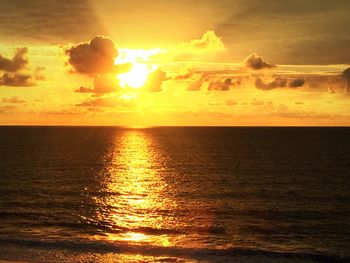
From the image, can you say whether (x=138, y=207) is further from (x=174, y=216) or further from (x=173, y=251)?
(x=173, y=251)

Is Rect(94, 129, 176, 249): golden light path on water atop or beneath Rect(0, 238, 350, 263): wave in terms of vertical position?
atop

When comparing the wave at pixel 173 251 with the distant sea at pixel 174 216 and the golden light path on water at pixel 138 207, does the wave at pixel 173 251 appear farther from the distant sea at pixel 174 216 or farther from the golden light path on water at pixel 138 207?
the golden light path on water at pixel 138 207

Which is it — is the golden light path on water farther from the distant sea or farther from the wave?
the wave

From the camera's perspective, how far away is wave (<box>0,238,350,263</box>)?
1366 inches

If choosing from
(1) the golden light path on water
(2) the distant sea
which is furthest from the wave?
(1) the golden light path on water

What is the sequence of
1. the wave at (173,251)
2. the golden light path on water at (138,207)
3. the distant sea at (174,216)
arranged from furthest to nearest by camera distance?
the golden light path on water at (138,207) < the distant sea at (174,216) < the wave at (173,251)

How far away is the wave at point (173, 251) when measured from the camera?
3469 centimetres

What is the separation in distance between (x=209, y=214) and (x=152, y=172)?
1768 inches

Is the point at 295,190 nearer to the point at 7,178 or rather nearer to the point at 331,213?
the point at 331,213

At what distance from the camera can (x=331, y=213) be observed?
51469 millimetres

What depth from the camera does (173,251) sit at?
116ft

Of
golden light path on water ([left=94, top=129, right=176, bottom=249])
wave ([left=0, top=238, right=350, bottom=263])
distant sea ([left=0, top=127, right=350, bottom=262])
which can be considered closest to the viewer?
wave ([left=0, top=238, right=350, bottom=263])

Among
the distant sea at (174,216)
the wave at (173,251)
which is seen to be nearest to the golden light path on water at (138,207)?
the distant sea at (174,216)

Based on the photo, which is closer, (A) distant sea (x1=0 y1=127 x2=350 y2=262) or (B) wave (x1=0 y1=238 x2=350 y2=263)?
(B) wave (x1=0 y1=238 x2=350 y2=263)
